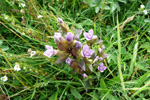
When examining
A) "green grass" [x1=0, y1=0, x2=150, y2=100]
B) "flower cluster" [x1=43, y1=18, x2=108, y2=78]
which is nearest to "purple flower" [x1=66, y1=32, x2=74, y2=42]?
"flower cluster" [x1=43, y1=18, x2=108, y2=78]

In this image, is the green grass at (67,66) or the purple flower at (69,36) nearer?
the purple flower at (69,36)

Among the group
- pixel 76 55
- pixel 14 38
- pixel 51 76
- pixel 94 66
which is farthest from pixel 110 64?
pixel 14 38

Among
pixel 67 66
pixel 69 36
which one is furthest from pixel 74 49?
pixel 67 66

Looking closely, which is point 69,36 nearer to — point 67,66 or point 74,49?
point 74,49

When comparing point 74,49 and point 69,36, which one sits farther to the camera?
point 74,49

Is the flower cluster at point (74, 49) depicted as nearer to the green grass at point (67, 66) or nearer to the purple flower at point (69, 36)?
the purple flower at point (69, 36)

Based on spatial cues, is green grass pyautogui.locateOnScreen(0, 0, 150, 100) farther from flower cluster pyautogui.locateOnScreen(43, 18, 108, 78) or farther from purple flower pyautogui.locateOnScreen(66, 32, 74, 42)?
purple flower pyautogui.locateOnScreen(66, 32, 74, 42)

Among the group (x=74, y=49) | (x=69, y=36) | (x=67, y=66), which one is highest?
(x=69, y=36)

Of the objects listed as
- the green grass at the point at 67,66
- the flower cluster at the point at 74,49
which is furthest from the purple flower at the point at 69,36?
the green grass at the point at 67,66

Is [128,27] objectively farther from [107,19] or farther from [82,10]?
[82,10]
